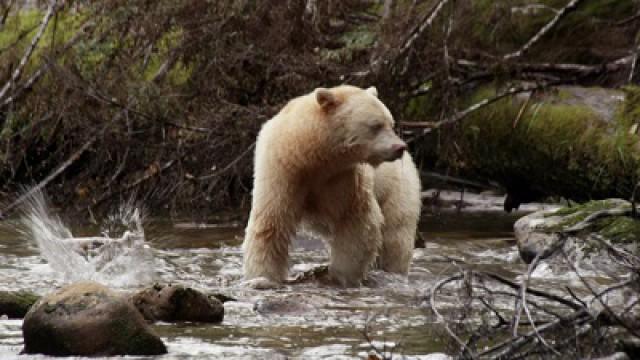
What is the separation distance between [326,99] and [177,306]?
1.92 meters

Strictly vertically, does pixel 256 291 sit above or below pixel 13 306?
below

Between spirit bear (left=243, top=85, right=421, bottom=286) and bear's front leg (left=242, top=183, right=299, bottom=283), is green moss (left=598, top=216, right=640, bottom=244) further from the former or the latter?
bear's front leg (left=242, top=183, right=299, bottom=283)

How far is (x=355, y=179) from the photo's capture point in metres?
7.94

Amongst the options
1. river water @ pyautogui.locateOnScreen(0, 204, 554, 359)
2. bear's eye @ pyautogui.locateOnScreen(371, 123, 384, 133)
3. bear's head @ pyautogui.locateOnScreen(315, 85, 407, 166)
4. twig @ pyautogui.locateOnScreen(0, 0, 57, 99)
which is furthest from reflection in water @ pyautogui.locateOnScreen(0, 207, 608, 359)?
twig @ pyautogui.locateOnScreen(0, 0, 57, 99)

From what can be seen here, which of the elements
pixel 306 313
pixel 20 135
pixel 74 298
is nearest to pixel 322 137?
pixel 306 313

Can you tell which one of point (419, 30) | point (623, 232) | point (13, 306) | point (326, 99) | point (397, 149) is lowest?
point (13, 306)

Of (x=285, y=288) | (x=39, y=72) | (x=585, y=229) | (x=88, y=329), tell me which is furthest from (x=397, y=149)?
(x=39, y=72)

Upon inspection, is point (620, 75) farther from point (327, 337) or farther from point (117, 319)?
point (117, 319)

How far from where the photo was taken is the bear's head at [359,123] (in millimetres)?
7531

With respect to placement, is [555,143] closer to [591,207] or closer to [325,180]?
[591,207]

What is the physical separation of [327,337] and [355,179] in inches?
83.1

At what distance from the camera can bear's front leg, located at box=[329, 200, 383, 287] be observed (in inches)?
313

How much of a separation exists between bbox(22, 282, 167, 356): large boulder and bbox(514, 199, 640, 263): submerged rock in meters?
1.94

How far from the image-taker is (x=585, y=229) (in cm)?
535
